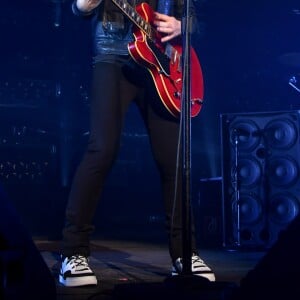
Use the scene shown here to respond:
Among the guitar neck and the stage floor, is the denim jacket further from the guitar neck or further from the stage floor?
the stage floor

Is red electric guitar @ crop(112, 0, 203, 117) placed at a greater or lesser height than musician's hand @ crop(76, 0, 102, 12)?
lesser

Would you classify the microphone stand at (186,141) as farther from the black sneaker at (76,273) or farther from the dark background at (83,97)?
the dark background at (83,97)

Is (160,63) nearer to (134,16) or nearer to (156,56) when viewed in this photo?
(156,56)

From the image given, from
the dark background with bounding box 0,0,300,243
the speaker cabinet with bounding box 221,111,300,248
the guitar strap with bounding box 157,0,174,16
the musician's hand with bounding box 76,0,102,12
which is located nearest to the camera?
the musician's hand with bounding box 76,0,102,12

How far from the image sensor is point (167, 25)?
10.1 ft

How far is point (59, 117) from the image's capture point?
6.62 meters

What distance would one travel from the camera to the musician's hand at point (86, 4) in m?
2.88

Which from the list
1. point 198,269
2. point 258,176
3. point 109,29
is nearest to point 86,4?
point 109,29

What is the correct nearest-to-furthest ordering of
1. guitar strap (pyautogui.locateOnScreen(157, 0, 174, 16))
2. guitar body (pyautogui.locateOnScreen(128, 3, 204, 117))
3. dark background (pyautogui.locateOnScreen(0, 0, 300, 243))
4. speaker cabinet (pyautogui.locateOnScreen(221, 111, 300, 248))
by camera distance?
1. guitar body (pyautogui.locateOnScreen(128, 3, 204, 117))
2. guitar strap (pyautogui.locateOnScreen(157, 0, 174, 16))
3. speaker cabinet (pyautogui.locateOnScreen(221, 111, 300, 248))
4. dark background (pyautogui.locateOnScreen(0, 0, 300, 243))

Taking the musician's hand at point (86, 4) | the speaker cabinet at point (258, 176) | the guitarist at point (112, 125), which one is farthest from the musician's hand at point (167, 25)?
the speaker cabinet at point (258, 176)

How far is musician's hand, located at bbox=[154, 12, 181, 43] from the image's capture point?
3064mm

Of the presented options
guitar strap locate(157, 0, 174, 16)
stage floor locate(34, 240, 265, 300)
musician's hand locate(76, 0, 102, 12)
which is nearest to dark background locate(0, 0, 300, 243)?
stage floor locate(34, 240, 265, 300)

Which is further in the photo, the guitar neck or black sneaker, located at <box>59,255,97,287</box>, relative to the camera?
the guitar neck

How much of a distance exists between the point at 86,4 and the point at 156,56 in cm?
41
